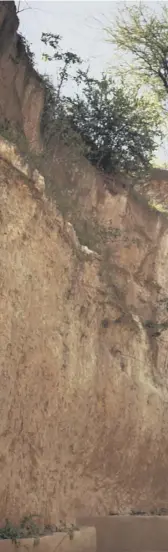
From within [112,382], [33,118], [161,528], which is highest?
[33,118]

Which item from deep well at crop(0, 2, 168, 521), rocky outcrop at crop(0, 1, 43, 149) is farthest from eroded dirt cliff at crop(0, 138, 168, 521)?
rocky outcrop at crop(0, 1, 43, 149)

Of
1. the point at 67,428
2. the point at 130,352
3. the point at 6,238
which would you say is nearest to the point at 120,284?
the point at 130,352

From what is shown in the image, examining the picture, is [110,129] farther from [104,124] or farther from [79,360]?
[79,360]

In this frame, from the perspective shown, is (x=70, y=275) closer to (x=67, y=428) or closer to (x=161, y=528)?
(x=67, y=428)

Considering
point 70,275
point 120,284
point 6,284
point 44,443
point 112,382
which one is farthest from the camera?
point 120,284

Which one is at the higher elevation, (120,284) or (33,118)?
(33,118)

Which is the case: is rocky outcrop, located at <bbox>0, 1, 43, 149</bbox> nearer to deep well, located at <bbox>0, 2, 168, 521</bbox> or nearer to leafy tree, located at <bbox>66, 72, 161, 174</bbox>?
deep well, located at <bbox>0, 2, 168, 521</bbox>

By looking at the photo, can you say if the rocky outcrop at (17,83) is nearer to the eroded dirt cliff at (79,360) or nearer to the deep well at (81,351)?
the deep well at (81,351)
